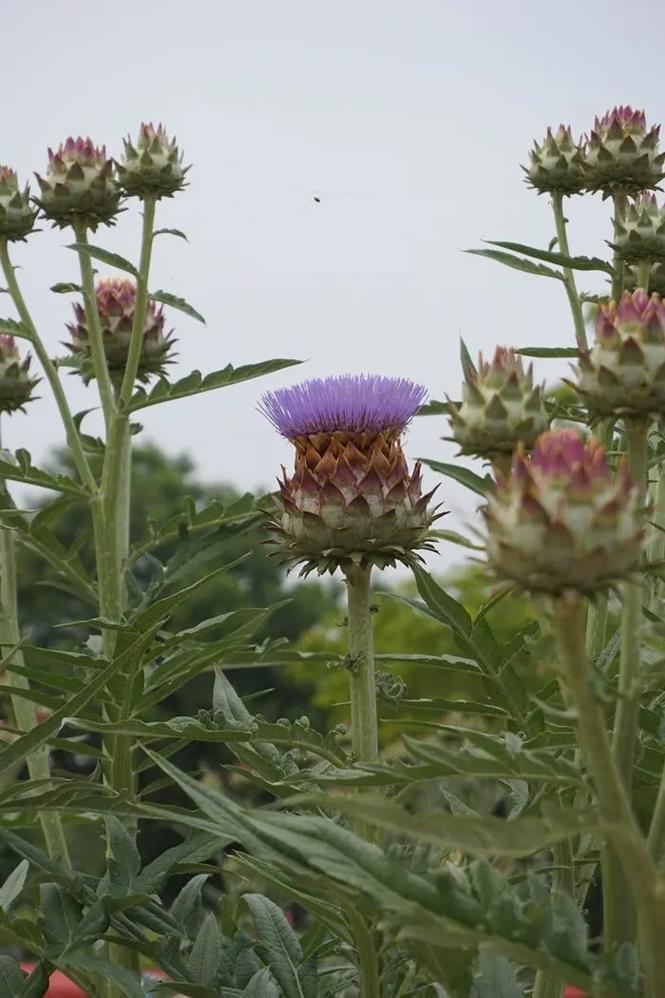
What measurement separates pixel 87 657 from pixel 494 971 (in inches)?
21.5

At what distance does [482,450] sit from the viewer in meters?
1.23

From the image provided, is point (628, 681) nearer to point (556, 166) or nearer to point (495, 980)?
point (495, 980)

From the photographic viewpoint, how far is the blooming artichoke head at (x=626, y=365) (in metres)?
1.15

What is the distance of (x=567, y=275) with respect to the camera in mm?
1859

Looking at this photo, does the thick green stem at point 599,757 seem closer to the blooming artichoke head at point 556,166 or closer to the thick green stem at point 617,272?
the thick green stem at point 617,272

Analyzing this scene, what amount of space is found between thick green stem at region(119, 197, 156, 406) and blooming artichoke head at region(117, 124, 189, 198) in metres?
0.05

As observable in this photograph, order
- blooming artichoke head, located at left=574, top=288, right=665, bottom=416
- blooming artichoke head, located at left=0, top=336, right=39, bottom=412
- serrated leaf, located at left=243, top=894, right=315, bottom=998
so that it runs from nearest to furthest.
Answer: blooming artichoke head, located at left=574, top=288, right=665, bottom=416 < serrated leaf, located at left=243, top=894, right=315, bottom=998 < blooming artichoke head, located at left=0, top=336, right=39, bottom=412

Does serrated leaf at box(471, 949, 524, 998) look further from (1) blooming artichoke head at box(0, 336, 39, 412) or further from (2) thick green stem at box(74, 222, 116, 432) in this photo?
(1) blooming artichoke head at box(0, 336, 39, 412)

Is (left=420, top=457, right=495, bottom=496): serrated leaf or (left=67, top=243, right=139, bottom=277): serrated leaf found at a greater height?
(left=67, top=243, right=139, bottom=277): serrated leaf

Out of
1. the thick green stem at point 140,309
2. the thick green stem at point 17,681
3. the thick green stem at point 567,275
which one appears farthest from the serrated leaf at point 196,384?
the thick green stem at point 567,275

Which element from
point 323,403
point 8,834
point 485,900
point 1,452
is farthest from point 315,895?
point 1,452

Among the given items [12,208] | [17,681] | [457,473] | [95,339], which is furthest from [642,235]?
[17,681]

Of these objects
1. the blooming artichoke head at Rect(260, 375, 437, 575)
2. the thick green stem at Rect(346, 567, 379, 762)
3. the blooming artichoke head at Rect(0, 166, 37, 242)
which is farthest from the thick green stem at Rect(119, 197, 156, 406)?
the thick green stem at Rect(346, 567, 379, 762)

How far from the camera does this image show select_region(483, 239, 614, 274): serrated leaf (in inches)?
66.4
